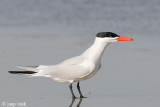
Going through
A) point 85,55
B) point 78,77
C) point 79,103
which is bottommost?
point 79,103

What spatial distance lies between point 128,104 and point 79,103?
0.67 metres

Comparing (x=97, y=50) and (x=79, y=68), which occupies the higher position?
(x=97, y=50)

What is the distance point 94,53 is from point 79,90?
0.62 metres

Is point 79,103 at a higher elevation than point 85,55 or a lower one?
lower

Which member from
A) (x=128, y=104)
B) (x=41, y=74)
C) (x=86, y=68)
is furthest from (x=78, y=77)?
(x=128, y=104)

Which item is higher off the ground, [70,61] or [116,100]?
[70,61]

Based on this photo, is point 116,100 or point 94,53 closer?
point 116,100

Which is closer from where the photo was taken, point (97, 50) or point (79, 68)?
point (79, 68)

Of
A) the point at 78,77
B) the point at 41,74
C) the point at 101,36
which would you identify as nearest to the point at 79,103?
the point at 78,77

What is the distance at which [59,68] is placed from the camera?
4.73m

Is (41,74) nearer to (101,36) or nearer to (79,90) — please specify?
(79,90)

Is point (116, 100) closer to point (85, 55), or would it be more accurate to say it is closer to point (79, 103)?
point (79, 103)

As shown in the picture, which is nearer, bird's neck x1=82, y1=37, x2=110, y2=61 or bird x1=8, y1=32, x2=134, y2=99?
bird x1=8, y1=32, x2=134, y2=99

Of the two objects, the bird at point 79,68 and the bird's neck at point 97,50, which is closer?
the bird at point 79,68
